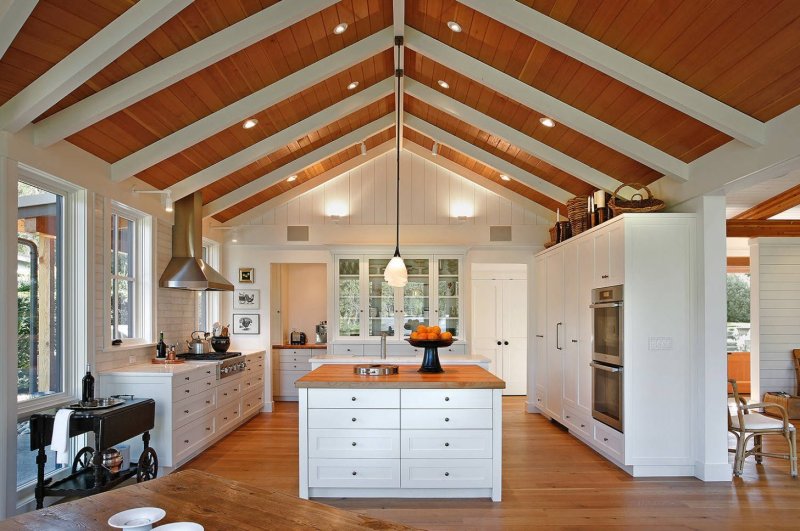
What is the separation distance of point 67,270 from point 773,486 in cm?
570

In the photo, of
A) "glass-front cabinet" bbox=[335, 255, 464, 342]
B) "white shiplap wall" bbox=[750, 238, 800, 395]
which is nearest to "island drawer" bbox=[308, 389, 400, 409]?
"glass-front cabinet" bbox=[335, 255, 464, 342]

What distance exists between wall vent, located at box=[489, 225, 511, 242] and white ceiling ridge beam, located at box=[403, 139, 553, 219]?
15.5 inches

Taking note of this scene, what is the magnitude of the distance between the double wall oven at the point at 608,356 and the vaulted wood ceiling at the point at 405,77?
3.92ft

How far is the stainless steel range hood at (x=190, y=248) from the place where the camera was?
20.1 ft

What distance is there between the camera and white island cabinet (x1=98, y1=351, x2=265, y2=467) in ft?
15.8

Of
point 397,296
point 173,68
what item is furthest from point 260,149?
point 397,296

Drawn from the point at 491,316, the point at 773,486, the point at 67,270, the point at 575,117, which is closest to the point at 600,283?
the point at 575,117

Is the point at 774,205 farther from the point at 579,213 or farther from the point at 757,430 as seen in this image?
the point at 757,430

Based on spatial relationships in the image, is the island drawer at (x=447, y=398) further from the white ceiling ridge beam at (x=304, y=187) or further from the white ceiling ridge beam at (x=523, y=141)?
the white ceiling ridge beam at (x=304, y=187)

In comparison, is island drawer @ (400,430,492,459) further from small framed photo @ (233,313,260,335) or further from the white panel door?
the white panel door

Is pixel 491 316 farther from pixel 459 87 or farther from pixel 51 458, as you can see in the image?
pixel 51 458

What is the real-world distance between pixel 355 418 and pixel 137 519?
2838 millimetres

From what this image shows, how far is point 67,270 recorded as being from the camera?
4496 millimetres

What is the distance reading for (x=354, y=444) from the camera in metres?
4.21
